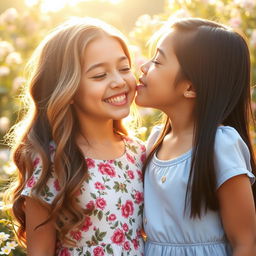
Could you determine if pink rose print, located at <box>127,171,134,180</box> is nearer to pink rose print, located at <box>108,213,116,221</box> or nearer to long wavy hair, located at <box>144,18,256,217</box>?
pink rose print, located at <box>108,213,116,221</box>

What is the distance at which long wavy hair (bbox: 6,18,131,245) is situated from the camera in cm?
234

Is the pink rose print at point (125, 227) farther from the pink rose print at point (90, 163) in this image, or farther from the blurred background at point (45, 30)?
the blurred background at point (45, 30)

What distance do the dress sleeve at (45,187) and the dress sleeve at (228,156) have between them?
680 mm

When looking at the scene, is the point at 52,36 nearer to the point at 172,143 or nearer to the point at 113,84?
the point at 113,84

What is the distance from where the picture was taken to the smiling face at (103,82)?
2.43 metres

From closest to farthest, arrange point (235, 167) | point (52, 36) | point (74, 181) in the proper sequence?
point (235, 167), point (74, 181), point (52, 36)

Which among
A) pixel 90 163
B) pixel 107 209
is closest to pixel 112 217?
pixel 107 209

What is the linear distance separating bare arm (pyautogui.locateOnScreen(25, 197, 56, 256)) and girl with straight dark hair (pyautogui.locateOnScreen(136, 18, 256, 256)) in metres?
0.43

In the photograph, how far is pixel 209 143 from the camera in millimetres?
2256

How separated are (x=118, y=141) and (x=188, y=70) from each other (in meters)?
0.53

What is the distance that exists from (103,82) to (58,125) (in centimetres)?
27

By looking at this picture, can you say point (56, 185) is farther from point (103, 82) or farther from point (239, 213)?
point (239, 213)

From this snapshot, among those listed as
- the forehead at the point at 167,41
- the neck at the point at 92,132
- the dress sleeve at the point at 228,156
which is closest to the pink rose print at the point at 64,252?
the neck at the point at 92,132

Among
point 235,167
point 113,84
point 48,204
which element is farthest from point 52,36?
point 235,167
